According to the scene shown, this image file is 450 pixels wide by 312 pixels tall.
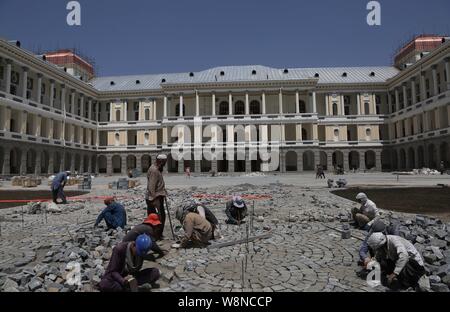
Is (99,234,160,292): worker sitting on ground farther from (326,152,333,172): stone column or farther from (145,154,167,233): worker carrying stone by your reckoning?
(326,152,333,172): stone column

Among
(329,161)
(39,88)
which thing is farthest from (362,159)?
(39,88)

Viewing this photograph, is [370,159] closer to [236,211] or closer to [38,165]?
[38,165]

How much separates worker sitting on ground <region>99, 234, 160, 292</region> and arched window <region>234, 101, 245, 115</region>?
2072 inches

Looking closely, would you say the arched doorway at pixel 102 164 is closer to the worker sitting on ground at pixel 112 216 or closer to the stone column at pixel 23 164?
the stone column at pixel 23 164

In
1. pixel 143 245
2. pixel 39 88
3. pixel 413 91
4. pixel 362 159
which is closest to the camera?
pixel 143 245

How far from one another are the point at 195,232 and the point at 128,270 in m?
2.41

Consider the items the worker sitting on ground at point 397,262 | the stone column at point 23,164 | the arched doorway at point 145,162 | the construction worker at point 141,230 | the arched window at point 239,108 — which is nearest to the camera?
the worker sitting on ground at point 397,262

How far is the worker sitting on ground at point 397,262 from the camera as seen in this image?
4574 millimetres

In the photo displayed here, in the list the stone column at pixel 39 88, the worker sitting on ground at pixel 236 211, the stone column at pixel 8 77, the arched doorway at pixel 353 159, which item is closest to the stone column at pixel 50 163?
the stone column at pixel 39 88

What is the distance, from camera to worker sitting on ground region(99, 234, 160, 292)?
14.4ft

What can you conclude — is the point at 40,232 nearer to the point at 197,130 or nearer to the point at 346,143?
the point at 197,130

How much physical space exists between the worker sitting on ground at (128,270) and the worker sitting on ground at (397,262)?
3645mm

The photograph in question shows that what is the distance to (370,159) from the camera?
57.5 m
